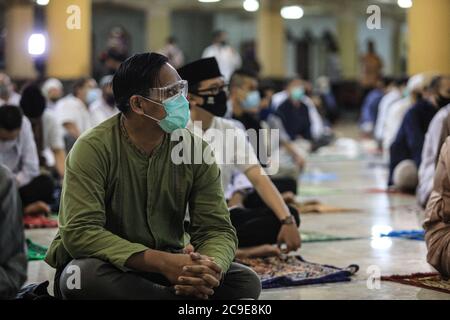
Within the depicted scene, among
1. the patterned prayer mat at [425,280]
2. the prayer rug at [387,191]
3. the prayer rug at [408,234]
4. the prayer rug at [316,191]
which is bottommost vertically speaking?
the prayer rug at [316,191]

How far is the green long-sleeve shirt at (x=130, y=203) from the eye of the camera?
3352 millimetres

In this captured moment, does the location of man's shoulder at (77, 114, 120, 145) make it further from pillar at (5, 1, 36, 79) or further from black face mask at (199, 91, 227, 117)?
pillar at (5, 1, 36, 79)

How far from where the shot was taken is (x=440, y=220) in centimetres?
450

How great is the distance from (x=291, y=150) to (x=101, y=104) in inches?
86.8

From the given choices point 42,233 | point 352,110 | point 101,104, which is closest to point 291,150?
point 101,104

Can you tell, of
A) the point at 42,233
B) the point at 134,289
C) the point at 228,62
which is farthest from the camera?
the point at 228,62

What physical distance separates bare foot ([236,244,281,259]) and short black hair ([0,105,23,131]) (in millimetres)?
2130

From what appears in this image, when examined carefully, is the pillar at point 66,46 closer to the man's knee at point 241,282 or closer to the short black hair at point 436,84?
the short black hair at point 436,84

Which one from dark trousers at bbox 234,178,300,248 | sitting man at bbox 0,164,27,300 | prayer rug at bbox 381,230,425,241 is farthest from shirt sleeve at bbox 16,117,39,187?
sitting man at bbox 0,164,27,300

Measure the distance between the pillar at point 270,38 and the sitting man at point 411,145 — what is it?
1554 cm

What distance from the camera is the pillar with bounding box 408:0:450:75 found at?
13.6 meters

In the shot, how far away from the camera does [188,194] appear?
3561 millimetres

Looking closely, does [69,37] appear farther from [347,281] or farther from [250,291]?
[250,291]

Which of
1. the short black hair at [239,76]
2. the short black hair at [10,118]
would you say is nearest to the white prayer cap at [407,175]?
the short black hair at [239,76]
